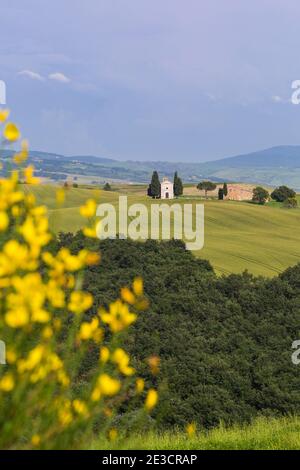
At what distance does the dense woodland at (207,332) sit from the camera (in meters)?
28.8

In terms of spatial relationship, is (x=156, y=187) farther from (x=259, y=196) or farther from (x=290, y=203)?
(x=290, y=203)

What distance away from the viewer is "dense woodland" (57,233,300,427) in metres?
28.8

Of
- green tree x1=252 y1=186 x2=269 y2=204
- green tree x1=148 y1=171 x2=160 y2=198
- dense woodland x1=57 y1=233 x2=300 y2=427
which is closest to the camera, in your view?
dense woodland x1=57 y1=233 x2=300 y2=427

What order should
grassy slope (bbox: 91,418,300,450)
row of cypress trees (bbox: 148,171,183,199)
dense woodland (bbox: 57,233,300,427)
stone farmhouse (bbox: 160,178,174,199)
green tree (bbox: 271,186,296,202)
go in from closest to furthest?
grassy slope (bbox: 91,418,300,450), dense woodland (bbox: 57,233,300,427), row of cypress trees (bbox: 148,171,183,199), stone farmhouse (bbox: 160,178,174,199), green tree (bbox: 271,186,296,202)

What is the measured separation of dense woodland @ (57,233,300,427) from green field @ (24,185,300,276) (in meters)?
7.44

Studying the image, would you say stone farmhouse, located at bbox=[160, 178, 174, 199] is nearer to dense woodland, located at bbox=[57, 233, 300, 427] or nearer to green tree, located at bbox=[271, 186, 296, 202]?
green tree, located at bbox=[271, 186, 296, 202]

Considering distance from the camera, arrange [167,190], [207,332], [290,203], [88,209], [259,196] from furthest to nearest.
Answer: [167,190]
[259,196]
[290,203]
[207,332]
[88,209]

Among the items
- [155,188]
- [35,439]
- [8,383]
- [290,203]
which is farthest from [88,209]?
[155,188]
